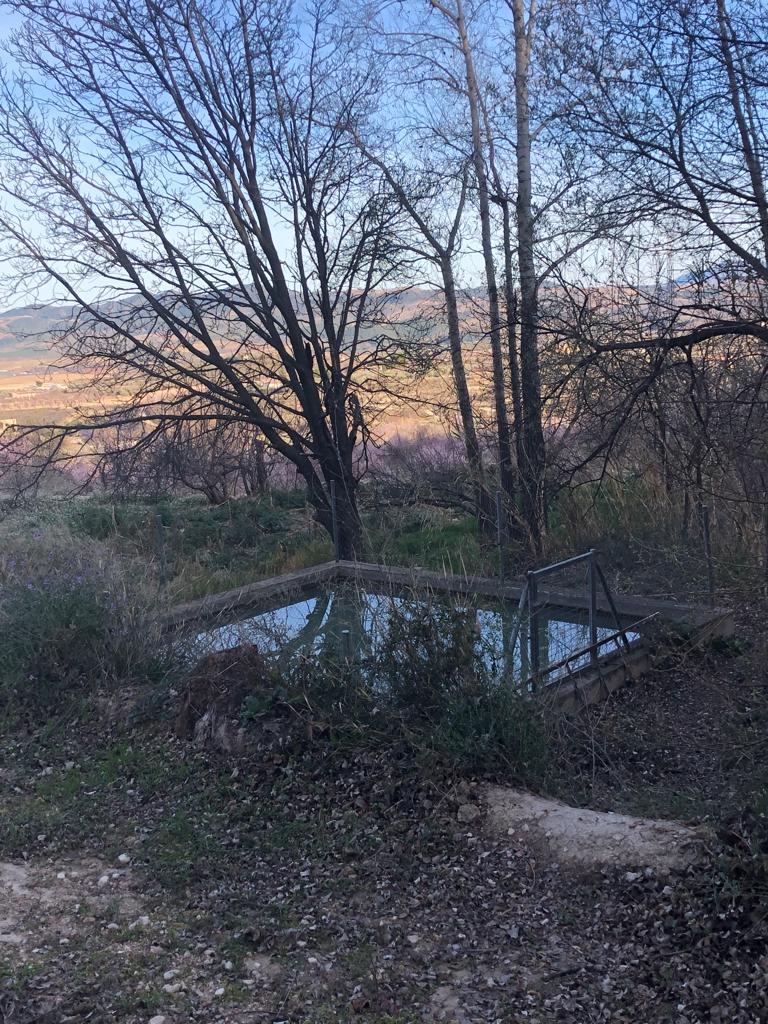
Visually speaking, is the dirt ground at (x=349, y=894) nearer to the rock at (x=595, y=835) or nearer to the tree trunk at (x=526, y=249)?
the rock at (x=595, y=835)

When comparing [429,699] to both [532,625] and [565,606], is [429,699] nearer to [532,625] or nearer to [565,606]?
[532,625]

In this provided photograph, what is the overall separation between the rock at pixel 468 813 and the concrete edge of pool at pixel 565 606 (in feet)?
4.49

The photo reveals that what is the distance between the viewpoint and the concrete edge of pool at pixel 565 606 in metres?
7.07

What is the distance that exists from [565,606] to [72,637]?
15.4 feet

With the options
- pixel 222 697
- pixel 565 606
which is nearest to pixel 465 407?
pixel 565 606

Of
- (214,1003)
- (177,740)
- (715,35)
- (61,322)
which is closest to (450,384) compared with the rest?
(61,322)

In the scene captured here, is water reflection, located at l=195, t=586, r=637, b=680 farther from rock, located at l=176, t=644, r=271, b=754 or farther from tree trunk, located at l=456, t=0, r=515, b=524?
tree trunk, located at l=456, t=0, r=515, b=524

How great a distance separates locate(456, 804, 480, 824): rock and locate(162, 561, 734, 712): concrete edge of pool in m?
1.37

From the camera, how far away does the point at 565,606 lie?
9289mm

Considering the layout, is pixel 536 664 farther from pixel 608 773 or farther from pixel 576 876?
pixel 576 876

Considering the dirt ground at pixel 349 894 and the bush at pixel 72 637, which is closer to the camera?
the dirt ground at pixel 349 894

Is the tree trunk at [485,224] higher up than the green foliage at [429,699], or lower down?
higher up

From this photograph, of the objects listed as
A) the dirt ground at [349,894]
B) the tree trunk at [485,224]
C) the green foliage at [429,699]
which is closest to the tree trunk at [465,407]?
the tree trunk at [485,224]

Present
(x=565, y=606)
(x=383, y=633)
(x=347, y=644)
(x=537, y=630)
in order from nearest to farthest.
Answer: (x=383, y=633) → (x=347, y=644) → (x=537, y=630) → (x=565, y=606)
